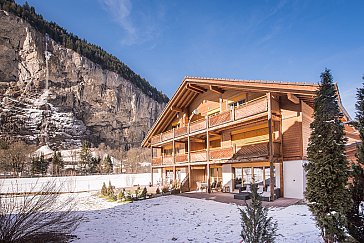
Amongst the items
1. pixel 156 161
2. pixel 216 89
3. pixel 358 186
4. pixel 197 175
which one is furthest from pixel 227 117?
pixel 156 161

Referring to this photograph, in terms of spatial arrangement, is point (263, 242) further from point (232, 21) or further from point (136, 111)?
point (136, 111)

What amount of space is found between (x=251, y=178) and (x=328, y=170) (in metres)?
11.4

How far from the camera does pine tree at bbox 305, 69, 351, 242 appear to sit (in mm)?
5160

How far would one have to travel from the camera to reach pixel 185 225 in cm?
949

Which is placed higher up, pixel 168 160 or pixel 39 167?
pixel 168 160

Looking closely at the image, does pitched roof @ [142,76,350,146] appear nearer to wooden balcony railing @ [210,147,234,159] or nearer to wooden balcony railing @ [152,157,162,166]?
wooden balcony railing @ [152,157,162,166]

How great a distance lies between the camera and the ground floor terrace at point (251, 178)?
13430mm

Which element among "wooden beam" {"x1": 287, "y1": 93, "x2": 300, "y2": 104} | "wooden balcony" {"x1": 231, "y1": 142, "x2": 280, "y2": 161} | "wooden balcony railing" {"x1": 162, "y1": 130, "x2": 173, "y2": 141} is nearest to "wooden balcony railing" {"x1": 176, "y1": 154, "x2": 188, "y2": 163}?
"wooden balcony railing" {"x1": 162, "y1": 130, "x2": 173, "y2": 141}

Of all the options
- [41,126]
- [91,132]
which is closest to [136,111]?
[91,132]

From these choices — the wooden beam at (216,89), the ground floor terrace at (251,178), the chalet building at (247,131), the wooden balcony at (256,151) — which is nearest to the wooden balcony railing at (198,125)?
the chalet building at (247,131)

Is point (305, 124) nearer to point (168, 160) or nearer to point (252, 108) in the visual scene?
point (252, 108)

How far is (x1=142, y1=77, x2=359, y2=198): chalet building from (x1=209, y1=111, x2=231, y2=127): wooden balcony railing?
1 cm

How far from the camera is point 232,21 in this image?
1683 cm

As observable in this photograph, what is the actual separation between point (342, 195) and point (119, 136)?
91.2 m
